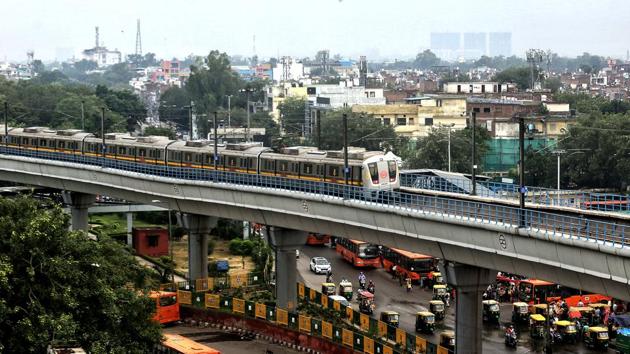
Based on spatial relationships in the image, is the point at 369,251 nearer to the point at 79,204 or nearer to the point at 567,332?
the point at 79,204

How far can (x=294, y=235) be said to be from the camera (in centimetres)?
5697

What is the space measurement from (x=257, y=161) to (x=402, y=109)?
78539 millimetres

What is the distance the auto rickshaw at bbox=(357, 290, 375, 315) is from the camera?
60000mm

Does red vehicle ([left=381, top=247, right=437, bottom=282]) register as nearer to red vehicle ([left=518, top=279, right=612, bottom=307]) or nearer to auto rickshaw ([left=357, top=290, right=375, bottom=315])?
auto rickshaw ([left=357, top=290, right=375, bottom=315])

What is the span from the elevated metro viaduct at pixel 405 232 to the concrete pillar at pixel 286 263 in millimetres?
49

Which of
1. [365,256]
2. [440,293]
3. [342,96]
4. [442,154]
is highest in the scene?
[342,96]

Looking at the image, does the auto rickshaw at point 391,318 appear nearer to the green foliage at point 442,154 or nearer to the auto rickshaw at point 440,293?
the auto rickshaw at point 440,293

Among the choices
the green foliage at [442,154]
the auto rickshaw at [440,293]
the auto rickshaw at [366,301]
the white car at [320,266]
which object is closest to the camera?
the auto rickshaw at [366,301]

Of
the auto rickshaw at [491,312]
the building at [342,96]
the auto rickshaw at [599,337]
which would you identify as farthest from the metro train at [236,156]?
the building at [342,96]

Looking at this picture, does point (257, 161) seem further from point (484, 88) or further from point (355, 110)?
point (484, 88)

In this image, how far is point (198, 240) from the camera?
2501 inches

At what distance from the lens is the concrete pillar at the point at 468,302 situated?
45000 millimetres

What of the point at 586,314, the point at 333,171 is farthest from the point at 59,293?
the point at 586,314

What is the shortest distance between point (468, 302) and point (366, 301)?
15.3 m
